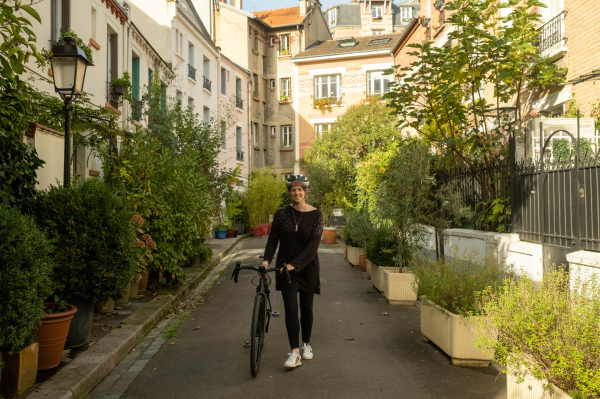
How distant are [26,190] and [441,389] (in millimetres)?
5492

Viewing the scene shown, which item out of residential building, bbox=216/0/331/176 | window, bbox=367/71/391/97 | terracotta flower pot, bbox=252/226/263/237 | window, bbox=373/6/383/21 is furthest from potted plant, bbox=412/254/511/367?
window, bbox=373/6/383/21

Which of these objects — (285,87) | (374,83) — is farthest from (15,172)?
(285,87)

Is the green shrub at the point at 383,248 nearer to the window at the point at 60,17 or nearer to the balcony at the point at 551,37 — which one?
the balcony at the point at 551,37

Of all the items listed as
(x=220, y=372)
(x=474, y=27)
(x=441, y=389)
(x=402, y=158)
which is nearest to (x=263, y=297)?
(x=220, y=372)

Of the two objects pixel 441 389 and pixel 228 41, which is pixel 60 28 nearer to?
pixel 441 389

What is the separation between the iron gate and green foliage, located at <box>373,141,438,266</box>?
66.4 inches

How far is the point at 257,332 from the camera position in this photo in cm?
595

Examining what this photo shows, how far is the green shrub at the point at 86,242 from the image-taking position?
672 centimetres

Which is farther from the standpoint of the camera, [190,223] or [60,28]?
[60,28]

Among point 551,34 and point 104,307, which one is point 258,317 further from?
point 551,34

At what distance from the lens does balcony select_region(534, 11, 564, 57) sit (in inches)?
508

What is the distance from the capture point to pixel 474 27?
1038cm

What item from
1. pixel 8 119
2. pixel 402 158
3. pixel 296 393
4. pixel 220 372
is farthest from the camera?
pixel 402 158

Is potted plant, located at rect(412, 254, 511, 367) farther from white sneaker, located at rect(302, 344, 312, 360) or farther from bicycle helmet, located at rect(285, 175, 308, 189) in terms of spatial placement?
bicycle helmet, located at rect(285, 175, 308, 189)
